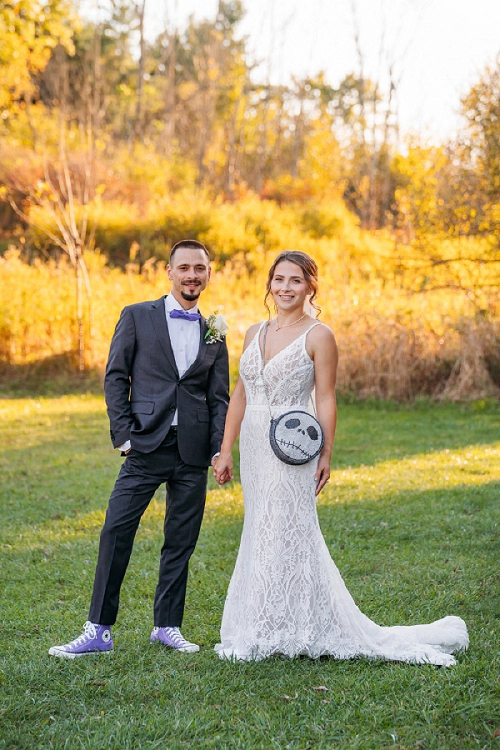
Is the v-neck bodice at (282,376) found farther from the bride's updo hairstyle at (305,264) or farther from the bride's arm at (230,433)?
the bride's updo hairstyle at (305,264)

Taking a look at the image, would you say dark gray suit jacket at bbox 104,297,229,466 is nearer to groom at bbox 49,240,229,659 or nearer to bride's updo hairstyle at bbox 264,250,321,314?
groom at bbox 49,240,229,659

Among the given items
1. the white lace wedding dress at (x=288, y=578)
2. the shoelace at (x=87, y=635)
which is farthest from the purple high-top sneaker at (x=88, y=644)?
the white lace wedding dress at (x=288, y=578)

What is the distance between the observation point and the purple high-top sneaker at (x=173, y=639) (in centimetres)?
424

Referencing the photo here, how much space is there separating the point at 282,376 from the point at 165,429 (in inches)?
25.2

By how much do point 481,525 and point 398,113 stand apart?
29.2 m

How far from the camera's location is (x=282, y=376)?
4.14 meters

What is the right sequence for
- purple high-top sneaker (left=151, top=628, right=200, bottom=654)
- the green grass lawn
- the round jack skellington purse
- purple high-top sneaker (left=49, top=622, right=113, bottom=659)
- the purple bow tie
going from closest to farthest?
the green grass lawn
the round jack skellington purse
purple high-top sneaker (left=49, top=622, right=113, bottom=659)
purple high-top sneaker (left=151, top=628, right=200, bottom=654)
the purple bow tie

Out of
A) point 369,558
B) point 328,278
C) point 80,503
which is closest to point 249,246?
point 328,278

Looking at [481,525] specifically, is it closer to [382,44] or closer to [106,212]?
[106,212]

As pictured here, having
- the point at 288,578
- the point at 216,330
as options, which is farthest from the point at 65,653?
the point at 216,330

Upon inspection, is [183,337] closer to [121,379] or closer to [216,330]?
[216,330]

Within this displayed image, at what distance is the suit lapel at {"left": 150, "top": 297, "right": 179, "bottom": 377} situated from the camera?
4.25m

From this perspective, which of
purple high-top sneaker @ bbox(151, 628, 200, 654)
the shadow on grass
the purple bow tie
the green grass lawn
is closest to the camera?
the green grass lawn

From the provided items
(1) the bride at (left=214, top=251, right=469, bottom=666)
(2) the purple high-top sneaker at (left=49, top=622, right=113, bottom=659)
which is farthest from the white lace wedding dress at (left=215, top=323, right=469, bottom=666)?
(2) the purple high-top sneaker at (left=49, top=622, right=113, bottom=659)
